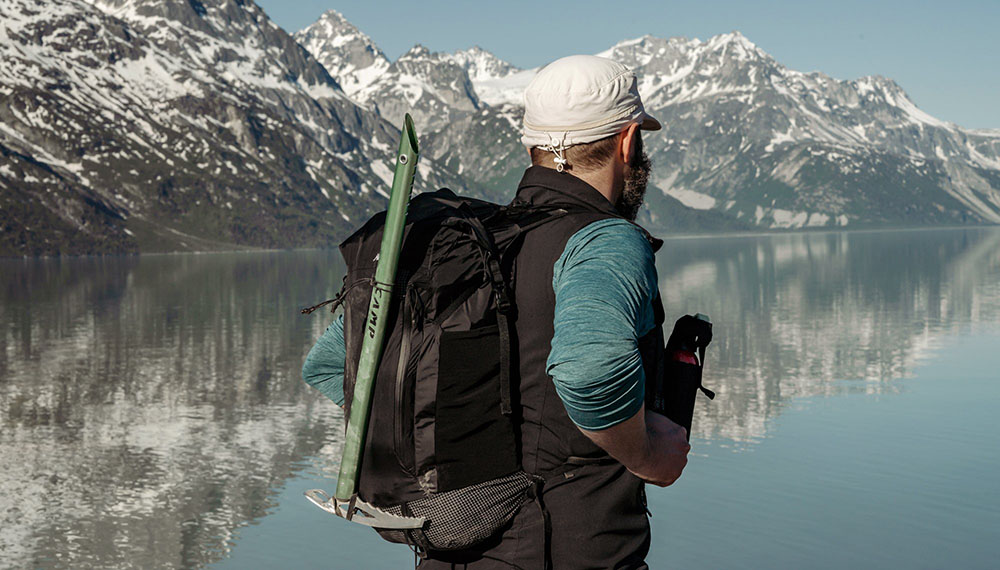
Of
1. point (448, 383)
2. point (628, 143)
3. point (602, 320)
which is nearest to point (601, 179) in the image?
point (628, 143)

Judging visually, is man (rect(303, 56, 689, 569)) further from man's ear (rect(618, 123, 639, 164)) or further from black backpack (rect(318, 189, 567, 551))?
black backpack (rect(318, 189, 567, 551))

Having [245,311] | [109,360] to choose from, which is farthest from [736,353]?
[245,311]

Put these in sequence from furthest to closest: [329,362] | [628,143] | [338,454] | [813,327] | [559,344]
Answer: [813,327] < [338,454] < [329,362] < [628,143] < [559,344]

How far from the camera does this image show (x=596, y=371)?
4.04m

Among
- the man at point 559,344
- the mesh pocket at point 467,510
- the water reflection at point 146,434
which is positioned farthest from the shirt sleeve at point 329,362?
the water reflection at point 146,434

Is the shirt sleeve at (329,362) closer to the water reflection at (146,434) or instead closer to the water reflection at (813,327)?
the water reflection at (146,434)

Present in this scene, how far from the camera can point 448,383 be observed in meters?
4.52

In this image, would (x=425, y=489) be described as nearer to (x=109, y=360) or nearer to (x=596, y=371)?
(x=596, y=371)

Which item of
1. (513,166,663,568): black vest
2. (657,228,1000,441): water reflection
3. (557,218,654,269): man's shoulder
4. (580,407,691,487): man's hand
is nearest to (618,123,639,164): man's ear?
(513,166,663,568): black vest

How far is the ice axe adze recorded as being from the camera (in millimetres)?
4410

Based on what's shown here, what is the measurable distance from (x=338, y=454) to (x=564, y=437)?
24.3m

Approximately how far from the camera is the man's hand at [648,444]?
4.35 metres

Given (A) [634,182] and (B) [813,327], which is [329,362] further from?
(B) [813,327]

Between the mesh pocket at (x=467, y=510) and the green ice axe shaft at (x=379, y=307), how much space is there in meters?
0.31
